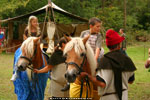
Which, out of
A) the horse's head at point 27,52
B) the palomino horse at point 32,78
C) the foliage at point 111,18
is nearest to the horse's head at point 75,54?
the horse's head at point 27,52

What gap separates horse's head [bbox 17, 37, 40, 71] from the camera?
12.0 feet

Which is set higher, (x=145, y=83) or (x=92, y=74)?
(x=92, y=74)

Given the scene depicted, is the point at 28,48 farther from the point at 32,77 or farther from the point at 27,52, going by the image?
the point at 32,77

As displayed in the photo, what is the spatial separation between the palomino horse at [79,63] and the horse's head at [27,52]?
2.98 ft

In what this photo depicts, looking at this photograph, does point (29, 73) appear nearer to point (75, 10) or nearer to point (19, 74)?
point (19, 74)

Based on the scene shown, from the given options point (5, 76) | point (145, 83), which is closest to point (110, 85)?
point (145, 83)

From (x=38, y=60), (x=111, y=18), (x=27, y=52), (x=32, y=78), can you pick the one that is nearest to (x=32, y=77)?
(x=32, y=78)

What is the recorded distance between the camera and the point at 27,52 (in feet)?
12.7

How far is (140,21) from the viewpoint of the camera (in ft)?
120

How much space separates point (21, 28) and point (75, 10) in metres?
8.22

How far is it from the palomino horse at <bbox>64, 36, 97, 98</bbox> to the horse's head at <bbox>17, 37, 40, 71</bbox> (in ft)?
2.98

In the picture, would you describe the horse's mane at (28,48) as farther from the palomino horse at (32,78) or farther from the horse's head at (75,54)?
Answer: the horse's head at (75,54)

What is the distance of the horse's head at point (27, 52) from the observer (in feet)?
12.0

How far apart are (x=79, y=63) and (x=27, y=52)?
1.26 metres
